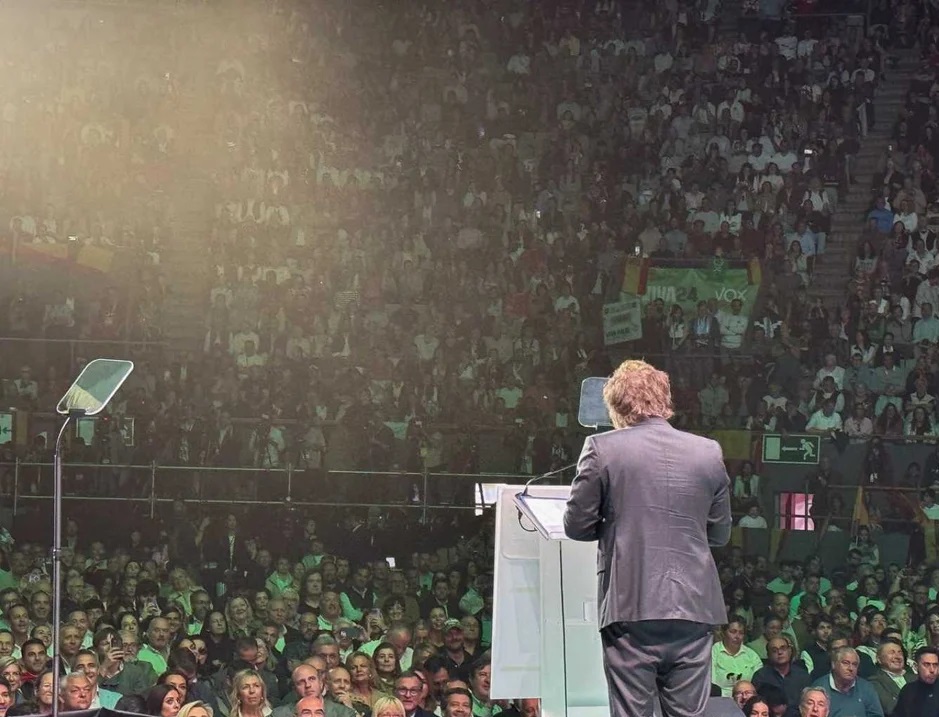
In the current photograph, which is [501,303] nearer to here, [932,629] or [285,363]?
[285,363]

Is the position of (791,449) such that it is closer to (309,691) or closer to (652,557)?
(309,691)

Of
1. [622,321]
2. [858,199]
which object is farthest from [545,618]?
[858,199]

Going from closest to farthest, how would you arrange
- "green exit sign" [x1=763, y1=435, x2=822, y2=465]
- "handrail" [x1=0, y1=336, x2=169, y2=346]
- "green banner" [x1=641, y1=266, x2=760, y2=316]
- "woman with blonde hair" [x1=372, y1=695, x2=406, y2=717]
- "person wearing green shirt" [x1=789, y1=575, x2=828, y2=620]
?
"woman with blonde hair" [x1=372, y1=695, x2=406, y2=717], "person wearing green shirt" [x1=789, y1=575, x2=828, y2=620], "green exit sign" [x1=763, y1=435, x2=822, y2=465], "handrail" [x1=0, y1=336, x2=169, y2=346], "green banner" [x1=641, y1=266, x2=760, y2=316]

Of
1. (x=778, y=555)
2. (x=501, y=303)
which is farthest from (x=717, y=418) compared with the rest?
(x=501, y=303)

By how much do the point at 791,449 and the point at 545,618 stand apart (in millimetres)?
4227

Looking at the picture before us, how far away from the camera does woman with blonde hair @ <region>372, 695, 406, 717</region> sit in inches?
169

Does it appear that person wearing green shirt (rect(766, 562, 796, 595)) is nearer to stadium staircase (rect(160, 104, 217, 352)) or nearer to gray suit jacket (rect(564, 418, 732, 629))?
stadium staircase (rect(160, 104, 217, 352))

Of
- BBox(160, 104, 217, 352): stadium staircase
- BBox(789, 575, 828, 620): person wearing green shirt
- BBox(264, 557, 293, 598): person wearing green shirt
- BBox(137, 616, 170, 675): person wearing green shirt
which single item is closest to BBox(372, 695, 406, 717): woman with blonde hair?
BBox(137, 616, 170, 675): person wearing green shirt

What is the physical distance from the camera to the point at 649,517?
7.54ft

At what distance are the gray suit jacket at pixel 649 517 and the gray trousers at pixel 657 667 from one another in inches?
1.5

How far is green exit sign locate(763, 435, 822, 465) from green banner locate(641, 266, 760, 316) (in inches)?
32.7

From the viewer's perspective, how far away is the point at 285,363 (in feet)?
24.2

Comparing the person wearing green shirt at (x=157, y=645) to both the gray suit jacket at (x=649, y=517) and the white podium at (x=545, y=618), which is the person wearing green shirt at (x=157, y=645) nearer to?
the white podium at (x=545, y=618)

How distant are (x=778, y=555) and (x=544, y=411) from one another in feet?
5.11
